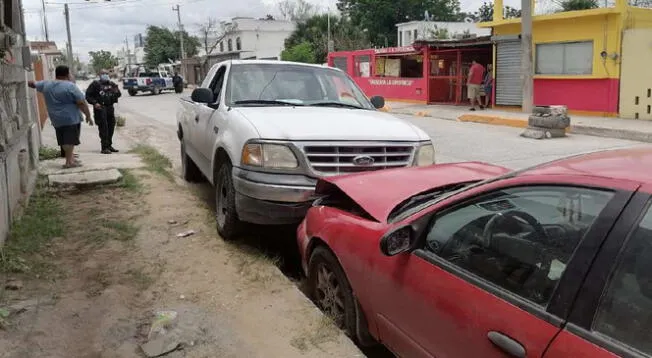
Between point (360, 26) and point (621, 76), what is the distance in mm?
44269

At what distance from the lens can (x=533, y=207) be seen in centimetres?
234

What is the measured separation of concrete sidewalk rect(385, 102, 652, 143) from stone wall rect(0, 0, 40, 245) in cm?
1218

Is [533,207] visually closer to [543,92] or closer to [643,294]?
[643,294]

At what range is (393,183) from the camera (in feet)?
12.5

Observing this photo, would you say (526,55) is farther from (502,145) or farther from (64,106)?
(64,106)

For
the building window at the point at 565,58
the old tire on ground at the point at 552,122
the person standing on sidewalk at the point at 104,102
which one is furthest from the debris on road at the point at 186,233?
the building window at the point at 565,58

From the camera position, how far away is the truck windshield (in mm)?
5863

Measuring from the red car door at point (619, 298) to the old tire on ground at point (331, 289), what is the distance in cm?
163

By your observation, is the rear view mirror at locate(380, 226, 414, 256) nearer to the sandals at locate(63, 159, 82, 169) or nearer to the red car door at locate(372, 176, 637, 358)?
the red car door at locate(372, 176, 637, 358)

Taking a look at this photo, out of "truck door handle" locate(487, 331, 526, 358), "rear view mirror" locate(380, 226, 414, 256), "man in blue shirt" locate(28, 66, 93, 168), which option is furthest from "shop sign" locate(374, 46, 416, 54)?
"truck door handle" locate(487, 331, 526, 358)

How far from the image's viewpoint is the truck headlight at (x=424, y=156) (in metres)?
5.07

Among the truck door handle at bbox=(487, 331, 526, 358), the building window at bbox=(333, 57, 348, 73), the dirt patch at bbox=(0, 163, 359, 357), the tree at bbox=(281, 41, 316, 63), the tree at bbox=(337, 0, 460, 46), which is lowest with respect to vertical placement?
the dirt patch at bbox=(0, 163, 359, 357)

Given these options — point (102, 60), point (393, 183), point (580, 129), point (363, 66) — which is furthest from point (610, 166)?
point (102, 60)

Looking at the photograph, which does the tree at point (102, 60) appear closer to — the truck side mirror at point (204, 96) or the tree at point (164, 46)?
the tree at point (164, 46)
